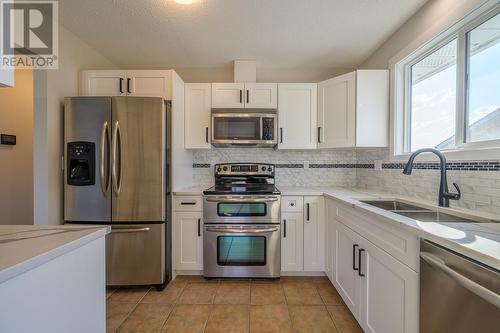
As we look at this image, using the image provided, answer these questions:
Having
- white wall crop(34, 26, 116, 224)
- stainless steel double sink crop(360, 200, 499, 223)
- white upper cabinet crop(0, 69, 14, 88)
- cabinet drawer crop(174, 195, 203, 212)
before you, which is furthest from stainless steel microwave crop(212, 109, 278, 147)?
white upper cabinet crop(0, 69, 14, 88)

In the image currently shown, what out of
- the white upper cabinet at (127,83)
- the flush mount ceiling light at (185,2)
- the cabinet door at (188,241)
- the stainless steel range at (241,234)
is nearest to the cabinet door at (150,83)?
the white upper cabinet at (127,83)

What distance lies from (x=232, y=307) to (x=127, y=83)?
2.33m

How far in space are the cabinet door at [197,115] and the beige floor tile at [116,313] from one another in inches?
63.0

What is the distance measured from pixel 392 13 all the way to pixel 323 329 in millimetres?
2511

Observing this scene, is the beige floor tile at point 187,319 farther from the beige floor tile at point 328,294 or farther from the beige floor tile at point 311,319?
the beige floor tile at point 328,294

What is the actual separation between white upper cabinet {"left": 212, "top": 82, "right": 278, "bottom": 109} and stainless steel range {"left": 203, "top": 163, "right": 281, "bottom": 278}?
995 mm

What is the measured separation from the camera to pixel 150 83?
239 cm

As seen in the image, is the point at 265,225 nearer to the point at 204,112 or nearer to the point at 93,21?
the point at 204,112

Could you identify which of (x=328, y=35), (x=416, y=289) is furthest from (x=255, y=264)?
(x=328, y=35)

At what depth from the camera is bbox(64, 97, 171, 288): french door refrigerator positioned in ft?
6.78

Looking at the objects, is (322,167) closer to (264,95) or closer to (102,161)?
(264,95)

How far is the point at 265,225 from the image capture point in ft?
7.63

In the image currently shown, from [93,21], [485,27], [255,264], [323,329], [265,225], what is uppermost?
[93,21]

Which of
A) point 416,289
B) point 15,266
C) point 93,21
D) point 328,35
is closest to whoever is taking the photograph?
point 15,266
